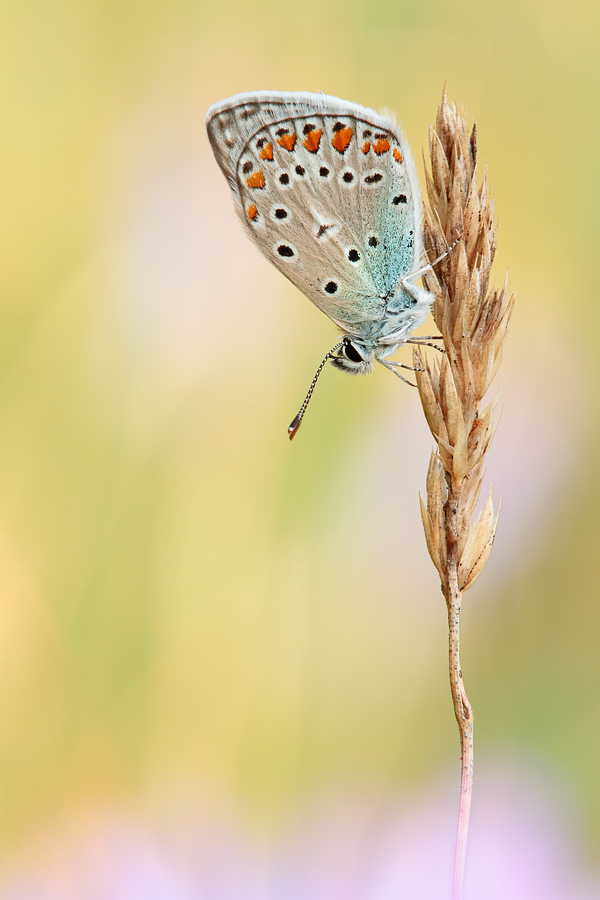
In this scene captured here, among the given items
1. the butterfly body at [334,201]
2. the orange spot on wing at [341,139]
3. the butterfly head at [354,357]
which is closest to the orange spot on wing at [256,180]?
the butterfly body at [334,201]

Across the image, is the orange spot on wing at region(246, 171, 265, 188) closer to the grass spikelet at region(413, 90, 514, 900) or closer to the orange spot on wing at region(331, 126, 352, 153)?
the orange spot on wing at region(331, 126, 352, 153)

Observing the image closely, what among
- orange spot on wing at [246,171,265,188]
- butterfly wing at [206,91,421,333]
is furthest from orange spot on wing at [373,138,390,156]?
orange spot on wing at [246,171,265,188]

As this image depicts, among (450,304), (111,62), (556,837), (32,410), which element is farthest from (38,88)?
(556,837)

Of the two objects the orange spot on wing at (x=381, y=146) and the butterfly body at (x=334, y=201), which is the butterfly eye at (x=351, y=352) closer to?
the butterfly body at (x=334, y=201)

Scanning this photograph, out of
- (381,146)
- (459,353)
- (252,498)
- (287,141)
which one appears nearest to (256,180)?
Answer: (287,141)

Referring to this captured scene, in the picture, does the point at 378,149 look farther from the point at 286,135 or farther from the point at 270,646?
the point at 270,646
